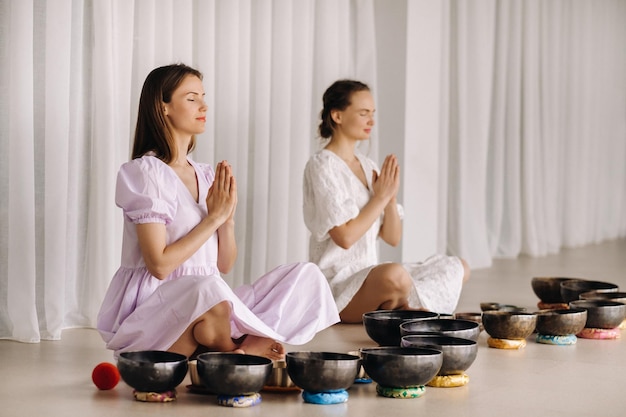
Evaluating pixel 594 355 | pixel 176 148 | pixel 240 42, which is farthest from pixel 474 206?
pixel 176 148

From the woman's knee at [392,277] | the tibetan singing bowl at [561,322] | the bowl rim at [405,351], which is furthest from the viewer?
the woman's knee at [392,277]

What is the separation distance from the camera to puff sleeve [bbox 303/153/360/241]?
390 cm

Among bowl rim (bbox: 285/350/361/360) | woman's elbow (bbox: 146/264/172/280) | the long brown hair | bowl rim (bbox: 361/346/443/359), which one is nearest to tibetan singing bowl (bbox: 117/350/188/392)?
bowl rim (bbox: 285/350/361/360)

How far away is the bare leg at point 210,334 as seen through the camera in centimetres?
278

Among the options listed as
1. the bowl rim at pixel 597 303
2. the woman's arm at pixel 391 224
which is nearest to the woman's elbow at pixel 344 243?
the woman's arm at pixel 391 224

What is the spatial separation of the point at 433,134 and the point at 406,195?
1.35 ft

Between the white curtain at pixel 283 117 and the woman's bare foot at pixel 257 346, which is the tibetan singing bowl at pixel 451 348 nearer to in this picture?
the woman's bare foot at pixel 257 346

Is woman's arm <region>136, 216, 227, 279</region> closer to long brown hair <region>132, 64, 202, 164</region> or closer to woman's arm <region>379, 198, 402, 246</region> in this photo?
long brown hair <region>132, 64, 202, 164</region>

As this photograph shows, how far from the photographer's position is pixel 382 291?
3.83 meters

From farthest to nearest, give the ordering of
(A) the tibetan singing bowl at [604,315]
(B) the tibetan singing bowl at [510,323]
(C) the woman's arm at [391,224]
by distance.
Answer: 1. (C) the woman's arm at [391,224]
2. (A) the tibetan singing bowl at [604,315]
3. (B) the tibetan singing bowl at [510,323]

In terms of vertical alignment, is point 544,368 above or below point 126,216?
below

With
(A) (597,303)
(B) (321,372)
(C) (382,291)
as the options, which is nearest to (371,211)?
(C) (382,291)

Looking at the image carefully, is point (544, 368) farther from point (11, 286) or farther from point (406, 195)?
point (406, 195)

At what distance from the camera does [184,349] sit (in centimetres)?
287
